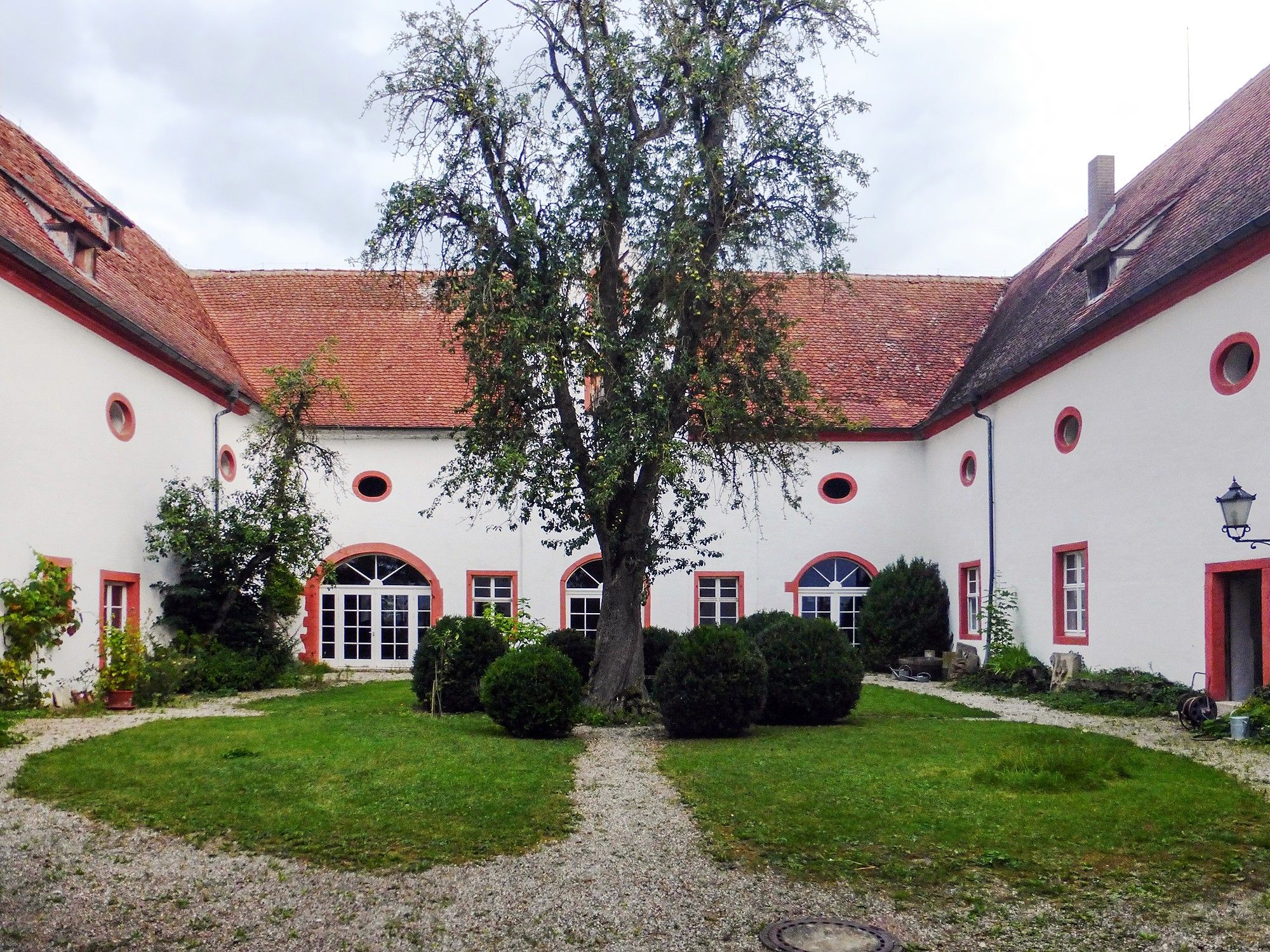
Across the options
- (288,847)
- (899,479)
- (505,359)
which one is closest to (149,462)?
(505,359)

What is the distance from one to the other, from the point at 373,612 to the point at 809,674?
11.1 meters

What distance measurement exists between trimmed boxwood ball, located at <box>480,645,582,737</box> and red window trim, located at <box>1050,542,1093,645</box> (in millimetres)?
7740

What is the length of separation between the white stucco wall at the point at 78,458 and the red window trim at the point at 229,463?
190cm

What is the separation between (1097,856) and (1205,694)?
5.87 metres

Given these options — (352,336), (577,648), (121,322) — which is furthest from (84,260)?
(577,648)

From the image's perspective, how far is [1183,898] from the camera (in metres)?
5.57

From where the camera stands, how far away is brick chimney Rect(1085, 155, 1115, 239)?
62.7 ft

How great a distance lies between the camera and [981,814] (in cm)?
723

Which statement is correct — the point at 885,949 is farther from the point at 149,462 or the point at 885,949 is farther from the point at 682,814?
the point at 149,462

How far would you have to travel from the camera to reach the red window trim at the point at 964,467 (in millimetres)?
19172

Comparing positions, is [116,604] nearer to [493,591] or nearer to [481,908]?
[493,591]

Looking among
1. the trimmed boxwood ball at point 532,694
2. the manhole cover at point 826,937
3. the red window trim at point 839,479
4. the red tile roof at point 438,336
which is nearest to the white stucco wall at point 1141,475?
the red window trim at point 839,479

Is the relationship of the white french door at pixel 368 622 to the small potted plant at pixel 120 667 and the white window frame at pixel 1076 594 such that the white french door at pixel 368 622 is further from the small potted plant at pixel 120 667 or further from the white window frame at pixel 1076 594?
the white window frame at pixel 1076 594

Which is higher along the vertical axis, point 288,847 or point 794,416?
point 794,416
